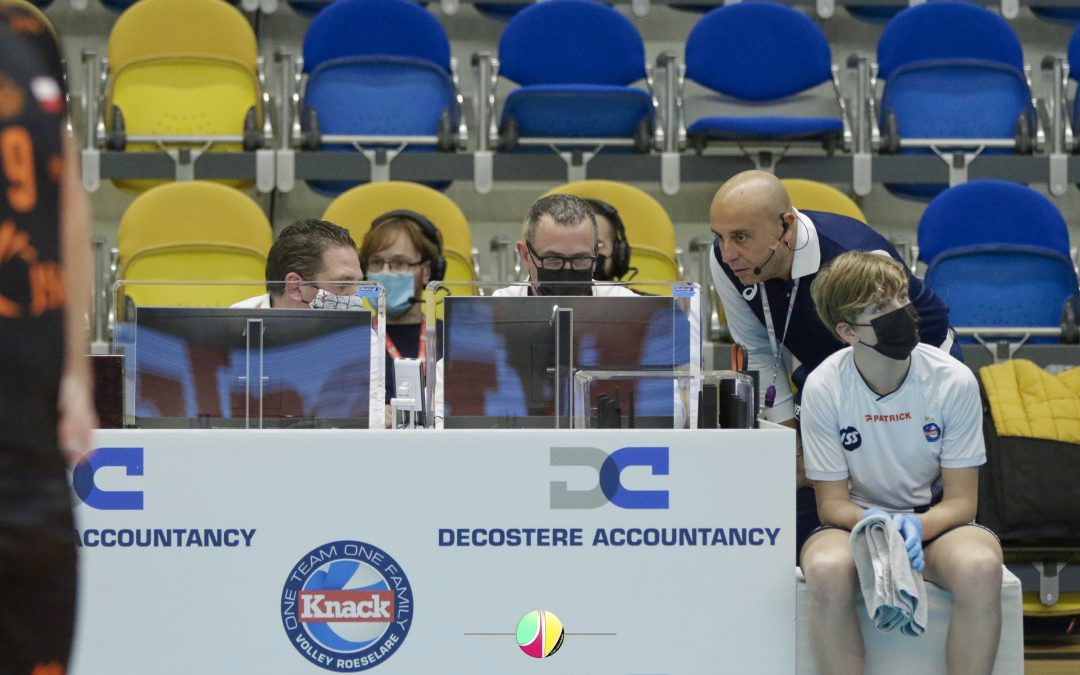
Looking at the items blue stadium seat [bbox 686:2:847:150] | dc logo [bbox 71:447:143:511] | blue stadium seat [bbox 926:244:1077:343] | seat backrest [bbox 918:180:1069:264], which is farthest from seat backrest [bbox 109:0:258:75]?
dc logo [bbox 71:447:143:511]

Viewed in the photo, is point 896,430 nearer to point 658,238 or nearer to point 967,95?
point 658,238

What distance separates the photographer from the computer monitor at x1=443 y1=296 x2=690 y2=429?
319 cm

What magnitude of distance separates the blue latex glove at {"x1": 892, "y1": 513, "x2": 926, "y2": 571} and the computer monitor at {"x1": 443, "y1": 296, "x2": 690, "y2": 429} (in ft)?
1.76

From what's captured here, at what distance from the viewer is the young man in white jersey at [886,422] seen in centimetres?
322

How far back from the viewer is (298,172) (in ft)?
21.5

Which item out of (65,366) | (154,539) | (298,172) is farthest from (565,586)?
(298,172)

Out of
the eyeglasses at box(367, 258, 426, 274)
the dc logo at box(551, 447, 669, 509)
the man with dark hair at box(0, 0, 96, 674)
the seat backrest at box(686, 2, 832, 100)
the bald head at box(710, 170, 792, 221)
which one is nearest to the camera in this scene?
the man with dark hair at box(0, 0, 96, 674)

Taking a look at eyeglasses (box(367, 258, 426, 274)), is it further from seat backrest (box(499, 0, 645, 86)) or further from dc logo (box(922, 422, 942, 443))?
seat backrest (box(499, 0, 645, 86))

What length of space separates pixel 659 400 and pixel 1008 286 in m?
3.47

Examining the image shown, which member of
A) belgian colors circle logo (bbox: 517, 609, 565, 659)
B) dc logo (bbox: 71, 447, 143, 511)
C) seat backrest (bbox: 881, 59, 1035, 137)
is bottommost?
belgian colors circle logo (bbox: 517, 609, 565, 659)

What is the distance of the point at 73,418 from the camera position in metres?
1.63

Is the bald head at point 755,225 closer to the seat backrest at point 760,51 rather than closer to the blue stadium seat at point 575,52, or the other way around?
the blue stadium seat at point 575,52

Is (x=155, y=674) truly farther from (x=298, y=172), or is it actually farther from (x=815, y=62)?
(x=815, y=62)

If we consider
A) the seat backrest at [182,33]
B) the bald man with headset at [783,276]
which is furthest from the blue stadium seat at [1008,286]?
the seat backrest at [182,33]
